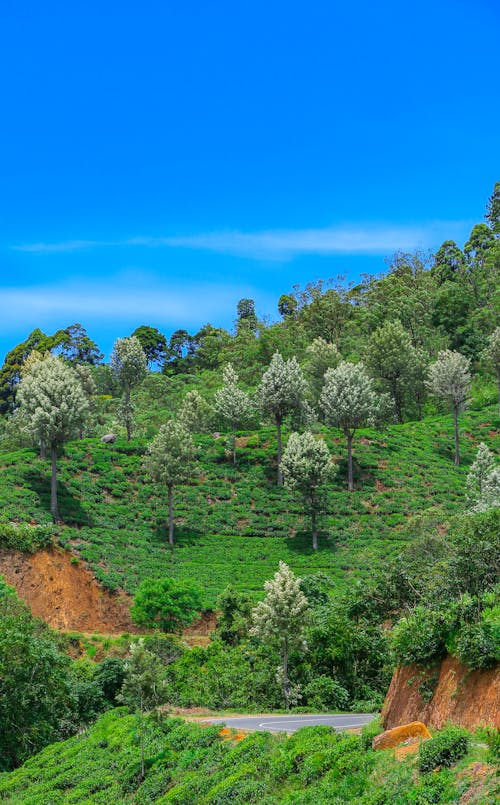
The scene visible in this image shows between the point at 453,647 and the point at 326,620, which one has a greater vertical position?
the point at 453,647

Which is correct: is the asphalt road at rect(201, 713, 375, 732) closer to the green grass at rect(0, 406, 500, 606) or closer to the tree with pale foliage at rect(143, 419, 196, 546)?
the green grass at rect(0, 406, 500, 606)

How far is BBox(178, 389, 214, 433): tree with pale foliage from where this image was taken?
71875 mm

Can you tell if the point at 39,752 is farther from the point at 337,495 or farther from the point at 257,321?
the point at 257,321

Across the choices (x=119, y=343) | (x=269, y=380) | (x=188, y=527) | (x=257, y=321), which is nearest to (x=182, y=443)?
(x=188, y=527)

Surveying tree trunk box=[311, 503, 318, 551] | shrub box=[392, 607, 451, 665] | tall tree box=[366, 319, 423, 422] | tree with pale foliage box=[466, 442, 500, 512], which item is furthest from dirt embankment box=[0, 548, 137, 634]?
tall tree box=[366, 319, 423, 422]

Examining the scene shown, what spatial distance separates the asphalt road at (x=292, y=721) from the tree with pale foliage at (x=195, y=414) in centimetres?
4384

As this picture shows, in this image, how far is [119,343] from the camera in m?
75.6

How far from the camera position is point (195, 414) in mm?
72125

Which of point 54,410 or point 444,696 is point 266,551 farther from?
point 444,696

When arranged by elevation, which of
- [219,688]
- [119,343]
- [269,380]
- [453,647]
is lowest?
[219,688]

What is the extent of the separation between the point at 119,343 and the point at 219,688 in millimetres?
46618

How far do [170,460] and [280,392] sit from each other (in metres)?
12.1

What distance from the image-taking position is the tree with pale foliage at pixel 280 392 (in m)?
63.2

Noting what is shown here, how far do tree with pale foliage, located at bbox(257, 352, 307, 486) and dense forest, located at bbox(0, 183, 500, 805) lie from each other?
0.21 m
